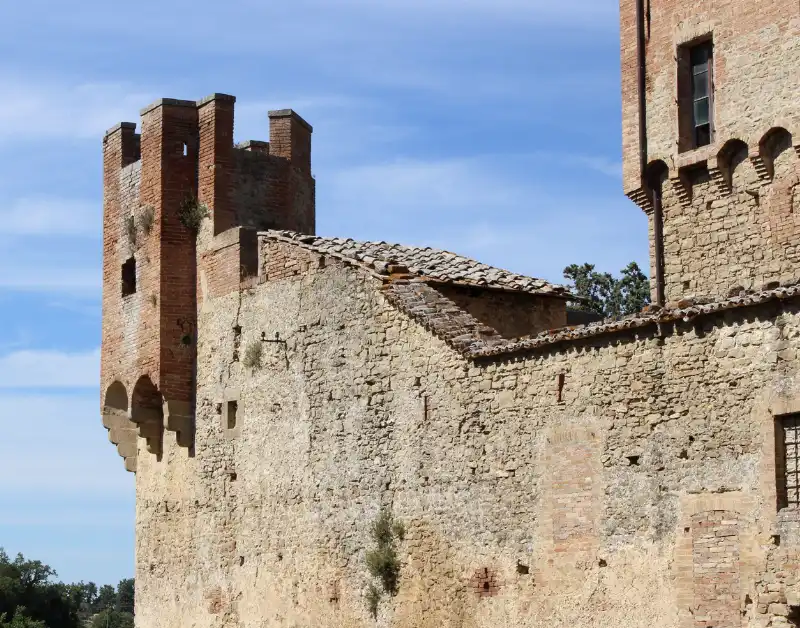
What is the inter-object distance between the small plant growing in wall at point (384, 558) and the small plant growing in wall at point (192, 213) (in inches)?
215

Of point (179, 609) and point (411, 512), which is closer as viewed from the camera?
point (411, 512)

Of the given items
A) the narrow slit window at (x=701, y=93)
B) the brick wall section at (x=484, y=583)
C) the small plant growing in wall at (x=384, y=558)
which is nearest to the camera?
the brick wall section at (x=484, y=583)

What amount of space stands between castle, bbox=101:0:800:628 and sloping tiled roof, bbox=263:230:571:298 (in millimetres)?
69

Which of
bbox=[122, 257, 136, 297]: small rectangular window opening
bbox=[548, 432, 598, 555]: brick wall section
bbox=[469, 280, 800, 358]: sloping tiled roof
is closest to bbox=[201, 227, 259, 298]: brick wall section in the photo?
bbox=[122, 257, 136, 297]: small rectangular window opening

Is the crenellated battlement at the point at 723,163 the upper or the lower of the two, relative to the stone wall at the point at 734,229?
upper

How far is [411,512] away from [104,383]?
6702mm

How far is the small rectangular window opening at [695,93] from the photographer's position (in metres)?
18.3

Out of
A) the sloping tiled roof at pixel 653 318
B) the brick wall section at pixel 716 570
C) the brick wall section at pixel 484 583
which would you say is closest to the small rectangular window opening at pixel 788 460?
the brick wall section at pixel 716 570

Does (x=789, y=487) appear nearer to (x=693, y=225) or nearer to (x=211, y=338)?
(x=693, y=225)

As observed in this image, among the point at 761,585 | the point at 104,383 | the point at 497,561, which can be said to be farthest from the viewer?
the point at 104,383

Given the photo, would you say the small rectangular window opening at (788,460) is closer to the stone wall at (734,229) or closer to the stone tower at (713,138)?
the stone wall at (734,229)

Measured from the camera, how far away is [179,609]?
62.0 feet

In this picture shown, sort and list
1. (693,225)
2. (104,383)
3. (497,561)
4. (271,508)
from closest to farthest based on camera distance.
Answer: (497,561)
(271,508)
(693,225)
(104,383)

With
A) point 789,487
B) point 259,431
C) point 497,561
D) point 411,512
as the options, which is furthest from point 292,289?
point 789,487
